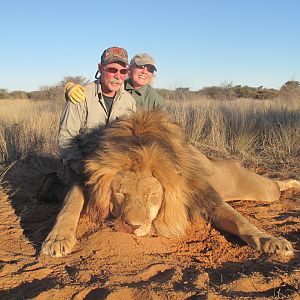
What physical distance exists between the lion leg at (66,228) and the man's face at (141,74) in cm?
245

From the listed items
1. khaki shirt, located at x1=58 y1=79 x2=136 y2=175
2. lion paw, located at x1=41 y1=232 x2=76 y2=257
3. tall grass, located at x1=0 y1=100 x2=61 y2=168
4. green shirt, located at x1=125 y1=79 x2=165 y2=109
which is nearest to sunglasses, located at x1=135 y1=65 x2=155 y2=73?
green shirt, located at x1=125 y1=79 x2=165 y2=109

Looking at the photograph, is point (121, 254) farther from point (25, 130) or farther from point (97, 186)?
point (25, 130)

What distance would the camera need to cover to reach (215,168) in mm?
4816

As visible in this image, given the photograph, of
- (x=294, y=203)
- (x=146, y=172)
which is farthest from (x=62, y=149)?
(x=294, y=203)

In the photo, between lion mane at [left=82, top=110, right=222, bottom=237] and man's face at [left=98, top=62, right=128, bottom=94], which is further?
man's face at [left=98, top=62, right=128, bottom=94]

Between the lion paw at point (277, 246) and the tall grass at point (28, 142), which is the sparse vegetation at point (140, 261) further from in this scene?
the tall grass at point (28, 142)

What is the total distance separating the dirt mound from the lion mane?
16 centimetres

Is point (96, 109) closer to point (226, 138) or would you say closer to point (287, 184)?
point (287, 184)

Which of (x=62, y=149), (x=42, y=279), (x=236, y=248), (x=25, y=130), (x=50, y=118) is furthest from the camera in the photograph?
(x=50, y=118)

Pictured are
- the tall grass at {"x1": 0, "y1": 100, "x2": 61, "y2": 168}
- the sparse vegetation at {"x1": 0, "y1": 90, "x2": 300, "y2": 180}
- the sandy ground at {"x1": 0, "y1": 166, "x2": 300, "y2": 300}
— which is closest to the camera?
the sandy ground at {"x1": 0, "y1": 166, "x2": 300, "y2": 300}

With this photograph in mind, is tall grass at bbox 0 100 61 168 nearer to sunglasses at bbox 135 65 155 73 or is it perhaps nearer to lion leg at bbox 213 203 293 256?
sunglasses at bbox 135 65 155 73

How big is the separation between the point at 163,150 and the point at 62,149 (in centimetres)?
153

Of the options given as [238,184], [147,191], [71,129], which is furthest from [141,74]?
[147,191]

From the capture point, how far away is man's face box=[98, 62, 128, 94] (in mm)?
4754
